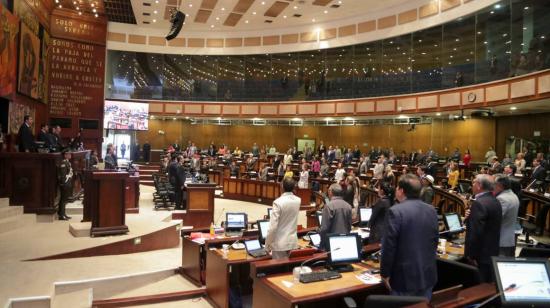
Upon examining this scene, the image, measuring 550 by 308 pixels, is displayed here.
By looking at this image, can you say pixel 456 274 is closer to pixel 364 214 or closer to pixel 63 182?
pixel 364 214

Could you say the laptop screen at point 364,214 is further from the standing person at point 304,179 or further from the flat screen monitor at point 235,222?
the standing person at point 304,179

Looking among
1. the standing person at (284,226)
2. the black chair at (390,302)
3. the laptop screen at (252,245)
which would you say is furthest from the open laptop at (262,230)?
the black chair at (390,302)

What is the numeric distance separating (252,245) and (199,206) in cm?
479

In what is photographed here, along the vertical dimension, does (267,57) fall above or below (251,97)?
above

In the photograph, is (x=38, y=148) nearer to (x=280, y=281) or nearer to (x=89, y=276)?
(x=89, y=276)

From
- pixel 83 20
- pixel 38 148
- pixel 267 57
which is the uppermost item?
pixel 267 57

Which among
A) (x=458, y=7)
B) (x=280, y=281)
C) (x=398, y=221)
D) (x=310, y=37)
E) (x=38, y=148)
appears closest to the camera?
(x=398, y=221)

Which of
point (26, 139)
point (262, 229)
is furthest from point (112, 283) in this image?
point (26, 139)

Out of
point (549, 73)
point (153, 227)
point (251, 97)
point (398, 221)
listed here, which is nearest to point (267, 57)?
point (251, 97)

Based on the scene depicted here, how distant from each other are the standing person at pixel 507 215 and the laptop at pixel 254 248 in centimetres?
253

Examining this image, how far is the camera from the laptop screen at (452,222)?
527 cm

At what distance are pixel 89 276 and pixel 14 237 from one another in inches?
74.4

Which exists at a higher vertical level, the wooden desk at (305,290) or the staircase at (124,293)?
the wooden desk at (305,290)

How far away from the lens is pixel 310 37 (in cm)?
1992
